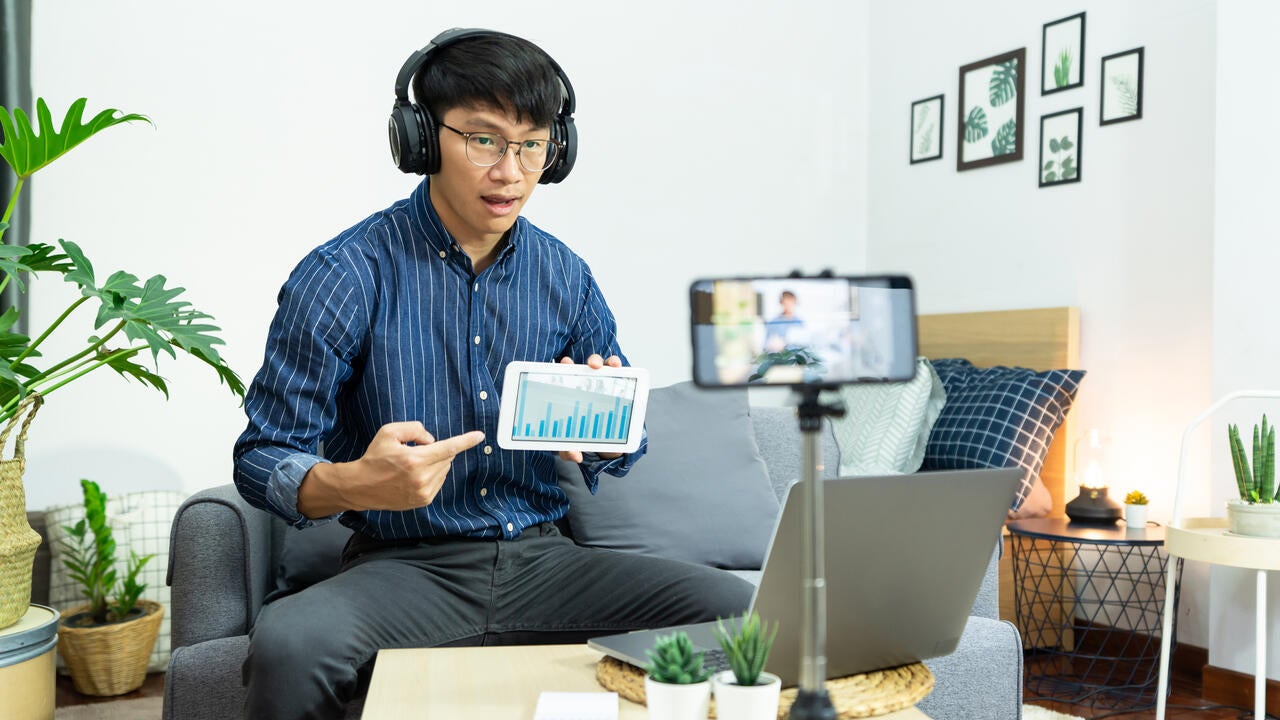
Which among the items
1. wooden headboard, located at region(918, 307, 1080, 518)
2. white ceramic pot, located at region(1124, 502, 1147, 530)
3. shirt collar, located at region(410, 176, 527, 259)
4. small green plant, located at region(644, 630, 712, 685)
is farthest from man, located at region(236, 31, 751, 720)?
wooden headboard, located at region(918, 307, 1080, 518)

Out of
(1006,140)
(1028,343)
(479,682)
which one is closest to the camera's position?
(479,682)

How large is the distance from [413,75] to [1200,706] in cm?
232

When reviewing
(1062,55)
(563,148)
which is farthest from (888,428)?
(563,148)

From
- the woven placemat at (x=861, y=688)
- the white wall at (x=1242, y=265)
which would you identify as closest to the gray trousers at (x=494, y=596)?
the woven placemat at (x=861, y=688)

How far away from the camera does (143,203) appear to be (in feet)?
9.44

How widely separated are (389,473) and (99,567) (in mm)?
1757

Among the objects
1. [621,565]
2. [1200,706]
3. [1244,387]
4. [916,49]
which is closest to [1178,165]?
[1244,387]

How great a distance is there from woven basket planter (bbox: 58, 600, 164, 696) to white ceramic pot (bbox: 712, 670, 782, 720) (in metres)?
2.19

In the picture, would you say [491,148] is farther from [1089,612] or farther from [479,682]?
[1089,612]

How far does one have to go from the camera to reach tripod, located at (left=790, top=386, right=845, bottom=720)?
2.13 feet

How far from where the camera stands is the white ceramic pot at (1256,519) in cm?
210

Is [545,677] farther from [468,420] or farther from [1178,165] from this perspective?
[1178,165]

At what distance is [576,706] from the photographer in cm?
96

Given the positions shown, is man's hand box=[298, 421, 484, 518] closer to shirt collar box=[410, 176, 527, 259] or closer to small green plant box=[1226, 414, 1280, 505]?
shirt collar box=[410, 176, 527, 259]
